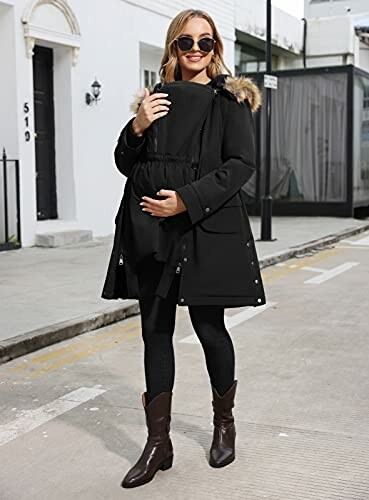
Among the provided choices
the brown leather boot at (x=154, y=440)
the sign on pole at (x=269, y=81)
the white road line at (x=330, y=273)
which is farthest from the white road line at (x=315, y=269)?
the brown leather boot at (x=154, y=440)

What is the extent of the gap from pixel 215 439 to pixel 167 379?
0.41 meters

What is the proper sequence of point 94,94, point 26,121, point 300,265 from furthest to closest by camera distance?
point 94,94 → point 26,121 → point 300,265

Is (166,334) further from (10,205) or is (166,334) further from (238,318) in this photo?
(10,205)

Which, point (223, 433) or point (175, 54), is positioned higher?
point (175, 54)

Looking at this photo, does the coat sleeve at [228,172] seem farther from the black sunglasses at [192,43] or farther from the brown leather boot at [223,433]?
the brown leather boot at [223,433]

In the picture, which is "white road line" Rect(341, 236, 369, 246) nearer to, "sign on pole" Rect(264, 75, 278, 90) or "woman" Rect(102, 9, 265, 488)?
"sign on pole" Rect(264, 75, 278, 90)

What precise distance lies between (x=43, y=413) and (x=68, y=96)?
30.5 feet

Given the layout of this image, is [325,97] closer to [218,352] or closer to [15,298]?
[15,298]

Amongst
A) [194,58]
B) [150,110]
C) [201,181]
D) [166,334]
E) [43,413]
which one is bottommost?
[43,413]

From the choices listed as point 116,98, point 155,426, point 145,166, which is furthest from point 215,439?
point 116,98

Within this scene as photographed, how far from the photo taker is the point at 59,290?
27.1 ft

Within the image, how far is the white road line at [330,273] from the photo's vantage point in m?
9.55

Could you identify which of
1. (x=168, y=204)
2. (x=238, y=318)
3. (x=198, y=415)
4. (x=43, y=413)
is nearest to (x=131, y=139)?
(x=168, y=204)

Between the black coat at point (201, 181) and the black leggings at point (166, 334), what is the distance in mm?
77
